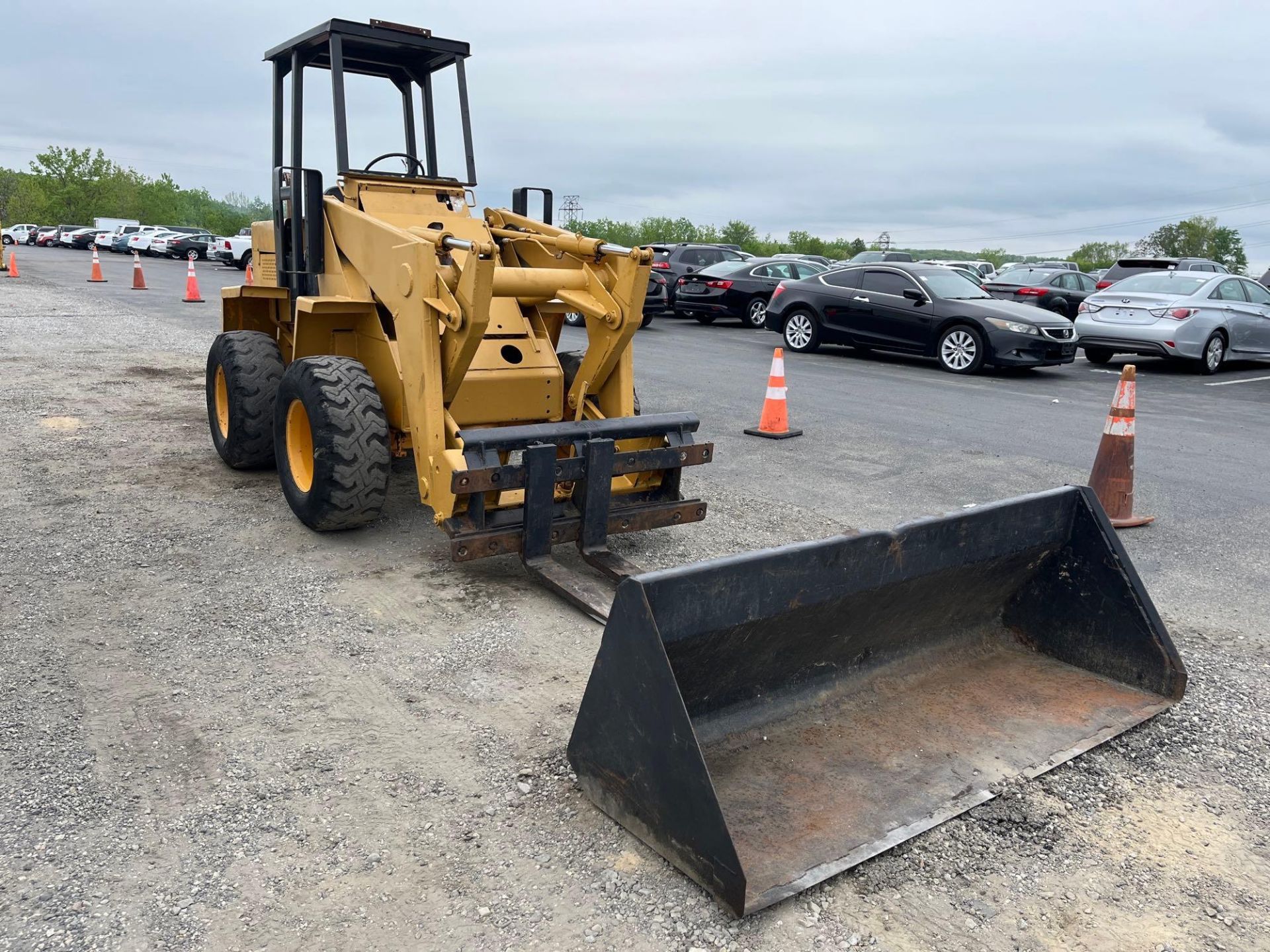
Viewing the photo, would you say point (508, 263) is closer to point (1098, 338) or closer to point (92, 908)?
point (92, 908)

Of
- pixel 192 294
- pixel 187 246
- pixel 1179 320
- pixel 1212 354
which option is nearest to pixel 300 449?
pixel 1179 320

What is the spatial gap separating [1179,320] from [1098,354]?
1.43m

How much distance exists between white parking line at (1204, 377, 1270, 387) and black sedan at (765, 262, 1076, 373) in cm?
192

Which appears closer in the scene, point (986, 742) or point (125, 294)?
point (986, 742)

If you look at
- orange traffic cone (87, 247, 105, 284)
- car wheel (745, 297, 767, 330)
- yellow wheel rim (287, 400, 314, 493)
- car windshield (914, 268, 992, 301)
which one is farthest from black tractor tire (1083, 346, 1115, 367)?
orange traffic cone (87, 247, 105, 284)

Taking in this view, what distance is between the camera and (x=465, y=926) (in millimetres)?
2727

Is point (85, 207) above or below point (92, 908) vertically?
above

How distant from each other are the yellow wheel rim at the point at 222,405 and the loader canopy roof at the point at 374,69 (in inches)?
61.5

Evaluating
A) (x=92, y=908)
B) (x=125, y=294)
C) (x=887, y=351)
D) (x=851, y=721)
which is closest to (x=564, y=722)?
(x=851, y=721)

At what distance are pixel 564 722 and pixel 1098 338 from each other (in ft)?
46.7

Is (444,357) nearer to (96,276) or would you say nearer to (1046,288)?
(1046,288)

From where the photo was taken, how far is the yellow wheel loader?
313 cm

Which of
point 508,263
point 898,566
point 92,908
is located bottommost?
point 92,908

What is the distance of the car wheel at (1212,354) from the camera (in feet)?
50.2
